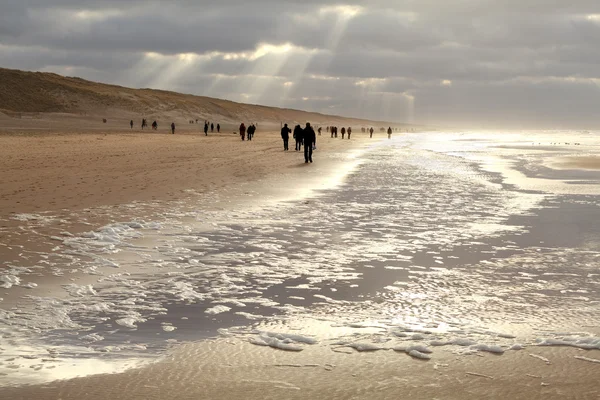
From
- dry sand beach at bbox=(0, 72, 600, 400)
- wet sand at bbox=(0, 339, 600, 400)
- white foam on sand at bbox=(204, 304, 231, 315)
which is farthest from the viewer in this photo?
white foam on sand at bbox=(204, 304, 231, 315)

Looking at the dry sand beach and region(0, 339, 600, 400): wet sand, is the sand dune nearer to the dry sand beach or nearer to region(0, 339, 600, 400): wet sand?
the dry sand beach

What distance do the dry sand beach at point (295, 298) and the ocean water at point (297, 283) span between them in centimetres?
3

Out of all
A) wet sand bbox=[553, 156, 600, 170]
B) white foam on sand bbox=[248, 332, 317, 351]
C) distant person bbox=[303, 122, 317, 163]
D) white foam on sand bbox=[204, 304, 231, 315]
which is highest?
distant person bbox=[303, 122, 317, 163]

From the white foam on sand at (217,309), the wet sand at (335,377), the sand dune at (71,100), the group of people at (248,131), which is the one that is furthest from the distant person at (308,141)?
the sand dune at (71,100)

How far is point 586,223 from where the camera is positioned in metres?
13.7

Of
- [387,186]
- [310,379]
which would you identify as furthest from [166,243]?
[387,186]

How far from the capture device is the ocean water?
6047 millimetres

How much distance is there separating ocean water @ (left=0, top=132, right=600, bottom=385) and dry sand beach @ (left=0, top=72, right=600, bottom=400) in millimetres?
33

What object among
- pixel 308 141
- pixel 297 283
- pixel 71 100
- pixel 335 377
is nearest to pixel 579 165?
pixel 308 141

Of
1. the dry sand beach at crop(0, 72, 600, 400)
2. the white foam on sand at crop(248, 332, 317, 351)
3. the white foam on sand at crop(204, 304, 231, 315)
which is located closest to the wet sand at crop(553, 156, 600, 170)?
the dry sand beach at crop(0, 72, 600, 400)

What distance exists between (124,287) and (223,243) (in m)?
3.17

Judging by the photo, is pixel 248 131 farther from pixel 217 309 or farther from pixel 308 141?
pixel 217 309

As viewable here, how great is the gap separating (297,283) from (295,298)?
29.1 inches

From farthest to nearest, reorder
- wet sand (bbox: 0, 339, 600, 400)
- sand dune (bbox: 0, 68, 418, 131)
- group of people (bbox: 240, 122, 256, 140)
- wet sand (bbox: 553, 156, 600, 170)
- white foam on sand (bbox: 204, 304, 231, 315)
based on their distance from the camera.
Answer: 1. sand dune (bbox: 0, 68, 418, 131)
2. group of people (bbox: 240, 122, 256, 140)
3. wet sand (bbox: 553, 156, 600, 170)
4. white foam on sand (bbox: 204, 304, 231, 315)
5. wet sand (bbox: 0, 339, 600, 400)
